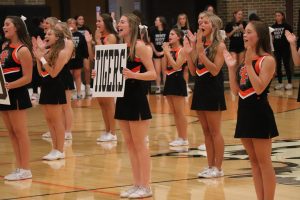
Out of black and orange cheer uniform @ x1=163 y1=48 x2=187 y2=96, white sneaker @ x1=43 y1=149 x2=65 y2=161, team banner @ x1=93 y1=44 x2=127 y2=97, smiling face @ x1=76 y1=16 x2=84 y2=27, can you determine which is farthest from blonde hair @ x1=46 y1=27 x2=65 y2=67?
smiling face @ x1=76 y1=16 x2=84 y2=27

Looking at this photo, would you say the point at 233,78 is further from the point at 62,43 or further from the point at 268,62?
the point at 62,43

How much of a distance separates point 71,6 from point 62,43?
12476 mm

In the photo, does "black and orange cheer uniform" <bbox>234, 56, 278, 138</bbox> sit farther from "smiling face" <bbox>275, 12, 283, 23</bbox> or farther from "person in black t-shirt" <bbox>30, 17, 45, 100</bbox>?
"smiling face" <bbox>275, 12, 283, 23</bbox>

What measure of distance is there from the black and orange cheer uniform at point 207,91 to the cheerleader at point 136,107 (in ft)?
3.84

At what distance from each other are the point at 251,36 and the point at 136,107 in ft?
5.43

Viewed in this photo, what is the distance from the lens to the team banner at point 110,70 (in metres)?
7.70

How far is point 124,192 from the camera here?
7.88 meters

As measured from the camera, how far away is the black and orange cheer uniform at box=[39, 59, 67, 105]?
33.6ft

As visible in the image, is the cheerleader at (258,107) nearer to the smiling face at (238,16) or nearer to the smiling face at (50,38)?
the smiling face at (50,38)

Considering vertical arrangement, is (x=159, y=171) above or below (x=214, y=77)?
below

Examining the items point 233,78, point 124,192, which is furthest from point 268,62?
point 124,192

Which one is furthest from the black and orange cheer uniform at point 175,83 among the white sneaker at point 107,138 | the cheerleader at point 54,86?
the cheerleader at point 54,86

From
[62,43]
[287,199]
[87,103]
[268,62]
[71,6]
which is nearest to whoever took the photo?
[268,62]

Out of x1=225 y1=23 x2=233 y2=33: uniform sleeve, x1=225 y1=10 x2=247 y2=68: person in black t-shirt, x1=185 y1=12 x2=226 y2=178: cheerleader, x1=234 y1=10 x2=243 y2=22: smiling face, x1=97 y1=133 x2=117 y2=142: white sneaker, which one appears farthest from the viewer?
x1=225 y1=23 x2=233 y2=33: uniform sleeve
